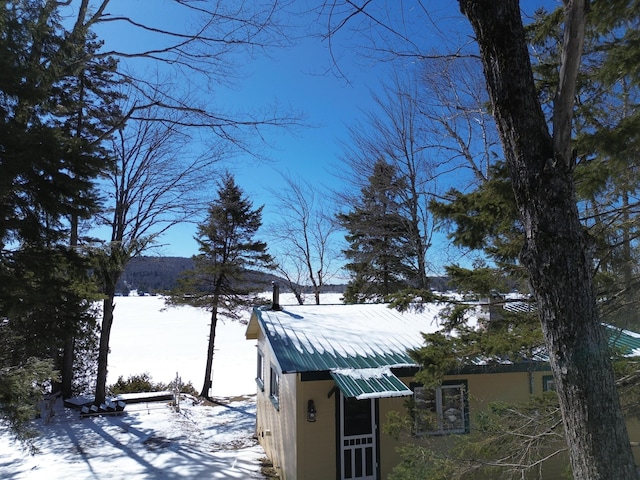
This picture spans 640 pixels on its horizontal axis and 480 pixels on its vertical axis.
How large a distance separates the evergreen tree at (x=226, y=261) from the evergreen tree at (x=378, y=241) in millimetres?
4294

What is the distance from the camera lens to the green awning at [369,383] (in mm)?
5890

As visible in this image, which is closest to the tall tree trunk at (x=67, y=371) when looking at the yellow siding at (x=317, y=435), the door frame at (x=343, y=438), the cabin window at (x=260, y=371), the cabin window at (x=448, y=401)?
the cabin window at (x=260, y=371)

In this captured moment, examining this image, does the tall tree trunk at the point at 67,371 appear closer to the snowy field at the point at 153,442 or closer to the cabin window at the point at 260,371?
the snowy field at the point at 153,442

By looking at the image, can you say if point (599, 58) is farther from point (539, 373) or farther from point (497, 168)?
point (539, 373)

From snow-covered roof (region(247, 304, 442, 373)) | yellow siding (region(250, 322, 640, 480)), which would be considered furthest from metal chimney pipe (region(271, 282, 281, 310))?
yellow siding (region(250, 322, 640, 480))

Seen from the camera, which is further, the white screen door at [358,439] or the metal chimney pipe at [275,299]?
the metal chimney pipe at [275,299]

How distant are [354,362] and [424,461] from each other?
317cm

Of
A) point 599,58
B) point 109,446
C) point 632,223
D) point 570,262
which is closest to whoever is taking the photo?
point 570,262

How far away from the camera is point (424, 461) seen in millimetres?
3787

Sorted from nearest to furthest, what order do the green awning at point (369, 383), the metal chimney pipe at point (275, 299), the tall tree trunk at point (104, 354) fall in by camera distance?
the green awning at point (369, 383), the metal chimney pipe at point (275, 299), the tall tree trunk at point (104, 354)

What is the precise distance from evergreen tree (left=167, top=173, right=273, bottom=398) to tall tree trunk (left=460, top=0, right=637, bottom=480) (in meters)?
16.4

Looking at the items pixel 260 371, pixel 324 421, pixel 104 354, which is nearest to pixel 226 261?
pixel 104 354

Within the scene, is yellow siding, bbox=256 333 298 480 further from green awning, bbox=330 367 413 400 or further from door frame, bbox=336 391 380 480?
green awning, bbox=330 367 413 400

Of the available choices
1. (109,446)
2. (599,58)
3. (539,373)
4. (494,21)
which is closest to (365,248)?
(539,373)
